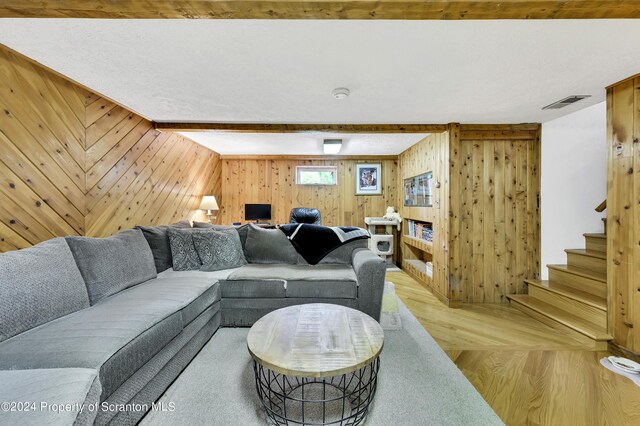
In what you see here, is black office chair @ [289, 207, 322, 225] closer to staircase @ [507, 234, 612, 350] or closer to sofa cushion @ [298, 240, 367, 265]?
sofa cushion @ [298, 240, 367, 265]

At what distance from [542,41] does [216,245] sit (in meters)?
3.09

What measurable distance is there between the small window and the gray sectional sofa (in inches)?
120

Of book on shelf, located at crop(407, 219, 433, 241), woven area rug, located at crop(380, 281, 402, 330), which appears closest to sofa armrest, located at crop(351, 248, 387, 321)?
woven area rug, located at crop(380, 281, 402, 330)

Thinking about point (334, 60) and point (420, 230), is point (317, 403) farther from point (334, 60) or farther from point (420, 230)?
point (420, 230)

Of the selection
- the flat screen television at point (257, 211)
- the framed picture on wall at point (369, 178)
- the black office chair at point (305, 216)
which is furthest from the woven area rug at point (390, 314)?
the flat screen television at point (257, 211)

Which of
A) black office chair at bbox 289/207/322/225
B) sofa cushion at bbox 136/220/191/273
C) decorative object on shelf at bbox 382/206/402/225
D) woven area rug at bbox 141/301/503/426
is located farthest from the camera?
decorative object on shelf at bbox 382/206/402/225

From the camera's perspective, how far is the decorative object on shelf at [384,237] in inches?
188

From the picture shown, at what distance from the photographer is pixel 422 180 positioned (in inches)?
161

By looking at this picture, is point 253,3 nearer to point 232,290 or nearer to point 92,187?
point 232,290

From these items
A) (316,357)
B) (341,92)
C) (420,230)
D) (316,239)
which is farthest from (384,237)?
(316,357)

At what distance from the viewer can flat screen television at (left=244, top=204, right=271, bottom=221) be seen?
17.0 ft

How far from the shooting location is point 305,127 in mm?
3217

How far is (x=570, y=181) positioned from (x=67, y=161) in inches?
213

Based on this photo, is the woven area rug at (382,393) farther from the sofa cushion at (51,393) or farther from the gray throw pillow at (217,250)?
the gray throw pillow at (217,250)
